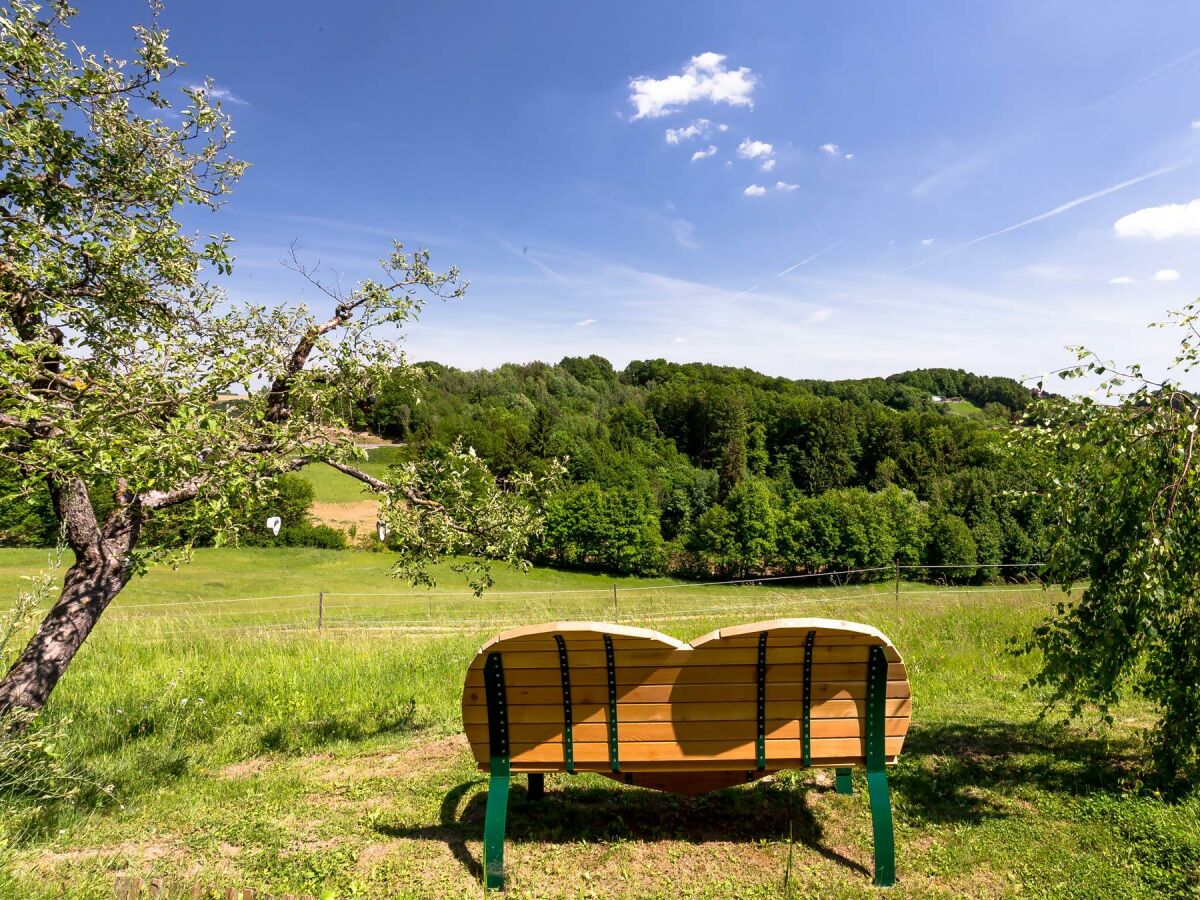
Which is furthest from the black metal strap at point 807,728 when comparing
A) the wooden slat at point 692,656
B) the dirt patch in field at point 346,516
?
the dirt patch in field at point 346,516

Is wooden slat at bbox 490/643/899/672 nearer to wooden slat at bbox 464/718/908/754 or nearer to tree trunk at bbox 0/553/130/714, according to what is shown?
wooden slat at bbox 464/718/908/754

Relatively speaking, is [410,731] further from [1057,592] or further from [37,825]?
[1057,592]

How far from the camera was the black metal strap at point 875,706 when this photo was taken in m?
3.25

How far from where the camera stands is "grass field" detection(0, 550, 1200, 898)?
11.0 feet

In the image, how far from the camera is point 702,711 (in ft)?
10.9

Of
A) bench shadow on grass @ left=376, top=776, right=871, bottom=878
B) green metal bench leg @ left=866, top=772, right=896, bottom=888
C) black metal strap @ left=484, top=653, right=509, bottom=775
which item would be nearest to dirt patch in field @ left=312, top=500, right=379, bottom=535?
bench shadow on grass @ left=376, top=776, right=871, bottom=878

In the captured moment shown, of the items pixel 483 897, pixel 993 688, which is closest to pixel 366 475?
A: pixel 483 897

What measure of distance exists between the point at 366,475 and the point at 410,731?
2383 mm

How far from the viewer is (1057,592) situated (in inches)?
683

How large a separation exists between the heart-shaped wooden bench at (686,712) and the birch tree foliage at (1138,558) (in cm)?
161

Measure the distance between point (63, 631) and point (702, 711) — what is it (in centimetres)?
474

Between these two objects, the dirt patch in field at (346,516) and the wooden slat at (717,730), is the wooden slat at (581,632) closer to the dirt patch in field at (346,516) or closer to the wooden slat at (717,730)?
the wooden slat at (717,730)

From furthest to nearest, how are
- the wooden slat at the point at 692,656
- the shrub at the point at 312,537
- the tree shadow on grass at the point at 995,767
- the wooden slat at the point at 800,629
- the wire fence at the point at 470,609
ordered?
1. the shrub at the point at 312,537
2. the wire fence at the point at 470,609
3. the tree shadow on grass at the point at 995,767
4. the wooden slat at the point at 692,656
5. the wooden slat at the point at 800,629

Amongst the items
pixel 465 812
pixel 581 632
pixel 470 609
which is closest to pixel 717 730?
pixel 581 632
